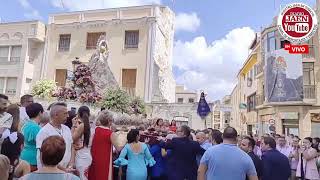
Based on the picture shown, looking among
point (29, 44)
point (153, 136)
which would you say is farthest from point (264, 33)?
point (153, 136)

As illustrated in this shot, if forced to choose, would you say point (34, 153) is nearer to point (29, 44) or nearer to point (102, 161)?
point (102, 161)

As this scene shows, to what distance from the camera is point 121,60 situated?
97.5ft

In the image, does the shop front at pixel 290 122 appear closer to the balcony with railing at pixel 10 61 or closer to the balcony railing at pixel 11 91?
the balcony railing at pixel 11 91

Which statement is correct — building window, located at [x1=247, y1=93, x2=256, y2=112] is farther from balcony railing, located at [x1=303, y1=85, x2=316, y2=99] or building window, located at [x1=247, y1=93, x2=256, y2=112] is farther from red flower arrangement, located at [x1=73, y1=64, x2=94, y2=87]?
red flower arrangement, located at [x1=73, y1=64, x2=94, y2=87]

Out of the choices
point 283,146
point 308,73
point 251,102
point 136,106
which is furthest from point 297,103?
point 283,146

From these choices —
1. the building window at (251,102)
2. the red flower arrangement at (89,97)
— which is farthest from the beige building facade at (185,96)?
the red flower arrangement at (89,97)

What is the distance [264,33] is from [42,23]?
66.3 ft

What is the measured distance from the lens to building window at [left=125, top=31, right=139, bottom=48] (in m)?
29.6

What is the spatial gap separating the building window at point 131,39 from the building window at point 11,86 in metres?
11.3

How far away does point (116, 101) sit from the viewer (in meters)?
18.9

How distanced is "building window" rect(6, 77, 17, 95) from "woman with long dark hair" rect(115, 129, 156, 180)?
1109 inches

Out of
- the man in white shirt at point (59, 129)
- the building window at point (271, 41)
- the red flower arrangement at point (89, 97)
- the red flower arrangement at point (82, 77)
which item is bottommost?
the man in white shirt at point (59, 129)

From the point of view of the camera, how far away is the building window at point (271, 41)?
91.1 ft

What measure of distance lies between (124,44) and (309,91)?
15.5 meters
